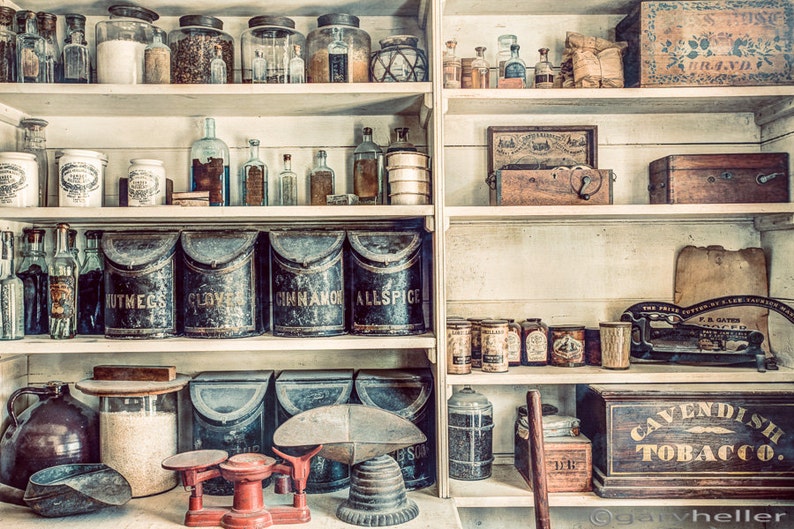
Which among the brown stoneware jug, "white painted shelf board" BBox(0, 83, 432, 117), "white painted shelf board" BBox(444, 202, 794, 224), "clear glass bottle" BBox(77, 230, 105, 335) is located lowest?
the brown stoneware jug

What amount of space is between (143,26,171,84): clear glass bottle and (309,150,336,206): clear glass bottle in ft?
1.70

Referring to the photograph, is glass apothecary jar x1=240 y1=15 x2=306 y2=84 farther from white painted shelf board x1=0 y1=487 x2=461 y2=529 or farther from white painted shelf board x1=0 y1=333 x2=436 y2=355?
white painted shelf board x1=0 y1=487 x2=461 y2=529

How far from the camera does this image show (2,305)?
1.85 metres

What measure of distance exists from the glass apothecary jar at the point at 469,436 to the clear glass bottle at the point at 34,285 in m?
1.30

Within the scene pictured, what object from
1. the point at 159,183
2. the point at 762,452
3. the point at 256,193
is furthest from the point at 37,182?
the point at 762,452

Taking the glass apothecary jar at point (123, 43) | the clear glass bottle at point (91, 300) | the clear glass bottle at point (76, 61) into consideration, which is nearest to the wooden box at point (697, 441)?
the clear glass bottle at point (91, 300)

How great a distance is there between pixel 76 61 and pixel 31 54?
0.40 feet

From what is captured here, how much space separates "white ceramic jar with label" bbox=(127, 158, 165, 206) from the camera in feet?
6.16

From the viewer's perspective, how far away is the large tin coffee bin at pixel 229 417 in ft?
6.09

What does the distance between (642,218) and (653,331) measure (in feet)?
1.29

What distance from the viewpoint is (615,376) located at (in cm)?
185

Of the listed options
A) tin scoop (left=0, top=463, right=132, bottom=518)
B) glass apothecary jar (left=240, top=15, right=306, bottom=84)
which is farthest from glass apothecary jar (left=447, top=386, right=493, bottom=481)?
glass apothecary jar (left=240, top=15, right=306, bottom=84)

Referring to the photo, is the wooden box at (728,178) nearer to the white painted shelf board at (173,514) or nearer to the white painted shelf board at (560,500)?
the white painted shelf board at (560,500)

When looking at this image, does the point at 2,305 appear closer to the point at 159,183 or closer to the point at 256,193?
the point at 159,183
